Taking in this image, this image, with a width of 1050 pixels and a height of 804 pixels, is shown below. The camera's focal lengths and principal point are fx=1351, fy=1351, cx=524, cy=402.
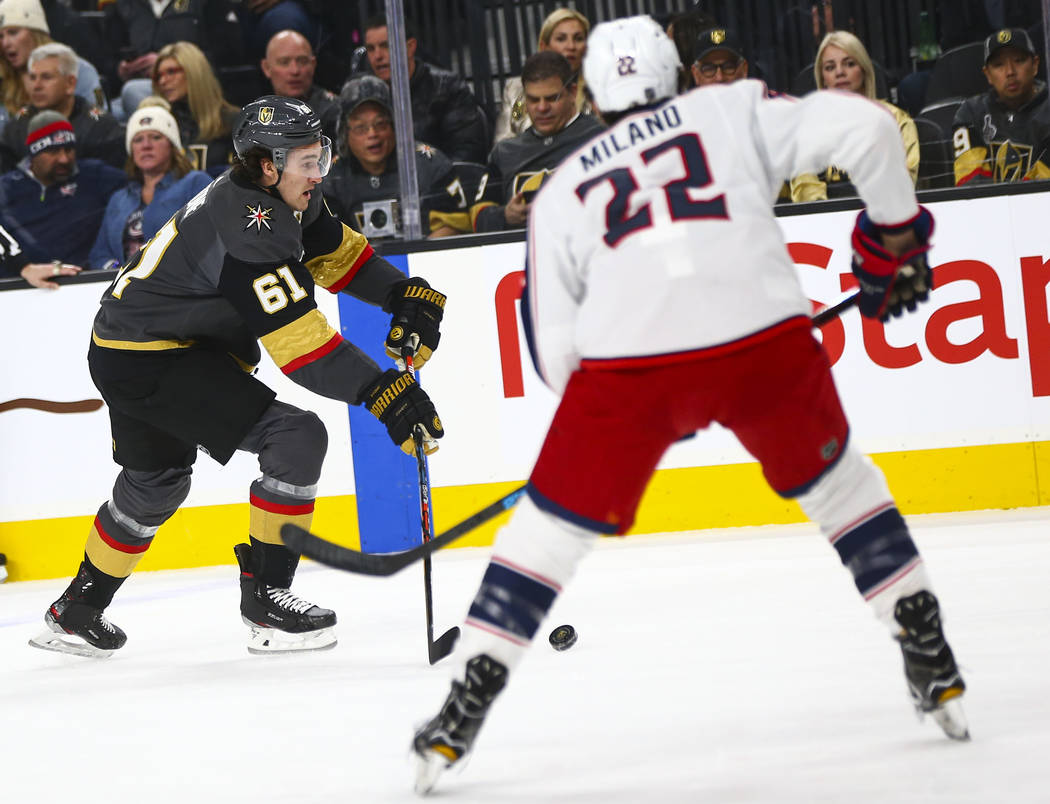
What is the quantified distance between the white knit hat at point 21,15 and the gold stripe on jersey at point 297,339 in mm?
3282

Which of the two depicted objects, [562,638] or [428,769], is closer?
[428,769]

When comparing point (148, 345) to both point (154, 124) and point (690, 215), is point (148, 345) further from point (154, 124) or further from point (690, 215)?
point (154, 124)

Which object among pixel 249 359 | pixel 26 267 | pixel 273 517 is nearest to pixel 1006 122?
pixel 249 359

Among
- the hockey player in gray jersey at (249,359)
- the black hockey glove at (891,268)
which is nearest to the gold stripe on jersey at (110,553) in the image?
the hockey player in gray jersey at (249,359)

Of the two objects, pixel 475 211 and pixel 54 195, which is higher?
pixel 54 195

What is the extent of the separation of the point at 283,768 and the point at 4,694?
3.62 feet

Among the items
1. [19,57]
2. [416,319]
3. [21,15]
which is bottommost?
[416,319]

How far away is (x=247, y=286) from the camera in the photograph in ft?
9.28

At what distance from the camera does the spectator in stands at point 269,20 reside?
208 inches

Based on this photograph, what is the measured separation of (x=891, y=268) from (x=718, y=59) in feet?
8.47

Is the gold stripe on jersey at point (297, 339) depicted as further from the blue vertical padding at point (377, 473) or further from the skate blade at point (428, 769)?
the blue vertical padding at point (377, 473)

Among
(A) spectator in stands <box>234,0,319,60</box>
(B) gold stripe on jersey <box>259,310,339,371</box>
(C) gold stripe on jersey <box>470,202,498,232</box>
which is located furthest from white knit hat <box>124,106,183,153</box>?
(B) gold stripe on jersey <box>259,310,339,371</box>

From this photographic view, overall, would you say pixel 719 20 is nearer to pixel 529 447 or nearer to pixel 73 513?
pixel 529 447

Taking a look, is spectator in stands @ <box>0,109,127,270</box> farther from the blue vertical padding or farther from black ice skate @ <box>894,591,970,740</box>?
black ice skate @ <box>894,591,970,740</box>
